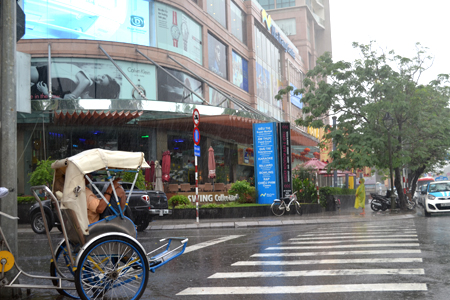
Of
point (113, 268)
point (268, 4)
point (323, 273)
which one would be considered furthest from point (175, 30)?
point (268, 4)

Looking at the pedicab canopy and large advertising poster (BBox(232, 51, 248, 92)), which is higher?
large advertising poster (BBox(232, 51, 248, 92))

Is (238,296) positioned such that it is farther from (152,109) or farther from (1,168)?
(152,109)

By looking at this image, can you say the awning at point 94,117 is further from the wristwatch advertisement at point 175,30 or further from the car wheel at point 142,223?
the car wheel at point 142,223

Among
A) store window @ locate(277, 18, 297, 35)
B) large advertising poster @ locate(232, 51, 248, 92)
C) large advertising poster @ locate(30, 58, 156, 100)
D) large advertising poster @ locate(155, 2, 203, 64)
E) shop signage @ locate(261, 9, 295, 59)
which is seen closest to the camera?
large advertising poster @ locate(30, 58, 156, 100)

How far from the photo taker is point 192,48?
102 feet

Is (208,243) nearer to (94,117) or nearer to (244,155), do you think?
(94,117)

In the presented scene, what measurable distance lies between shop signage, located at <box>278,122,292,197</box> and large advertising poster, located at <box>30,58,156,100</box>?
815 centimetres

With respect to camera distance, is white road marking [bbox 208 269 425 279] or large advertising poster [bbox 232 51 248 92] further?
large advertising poster [bbox 232 51 248 92]

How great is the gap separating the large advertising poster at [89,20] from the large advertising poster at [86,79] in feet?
4.81

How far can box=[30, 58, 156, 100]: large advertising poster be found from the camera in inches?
982

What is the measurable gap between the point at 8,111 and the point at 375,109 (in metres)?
20.0

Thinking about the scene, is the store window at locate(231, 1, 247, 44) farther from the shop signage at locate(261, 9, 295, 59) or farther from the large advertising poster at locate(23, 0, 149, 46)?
the large advertising poster at locate(23, 0, 149, 46)

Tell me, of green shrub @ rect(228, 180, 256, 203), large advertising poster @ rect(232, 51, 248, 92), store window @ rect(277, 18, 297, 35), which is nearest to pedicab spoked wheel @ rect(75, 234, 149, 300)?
green shrub @ rect(228, 180, 256, 203)

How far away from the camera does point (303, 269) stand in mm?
7398
